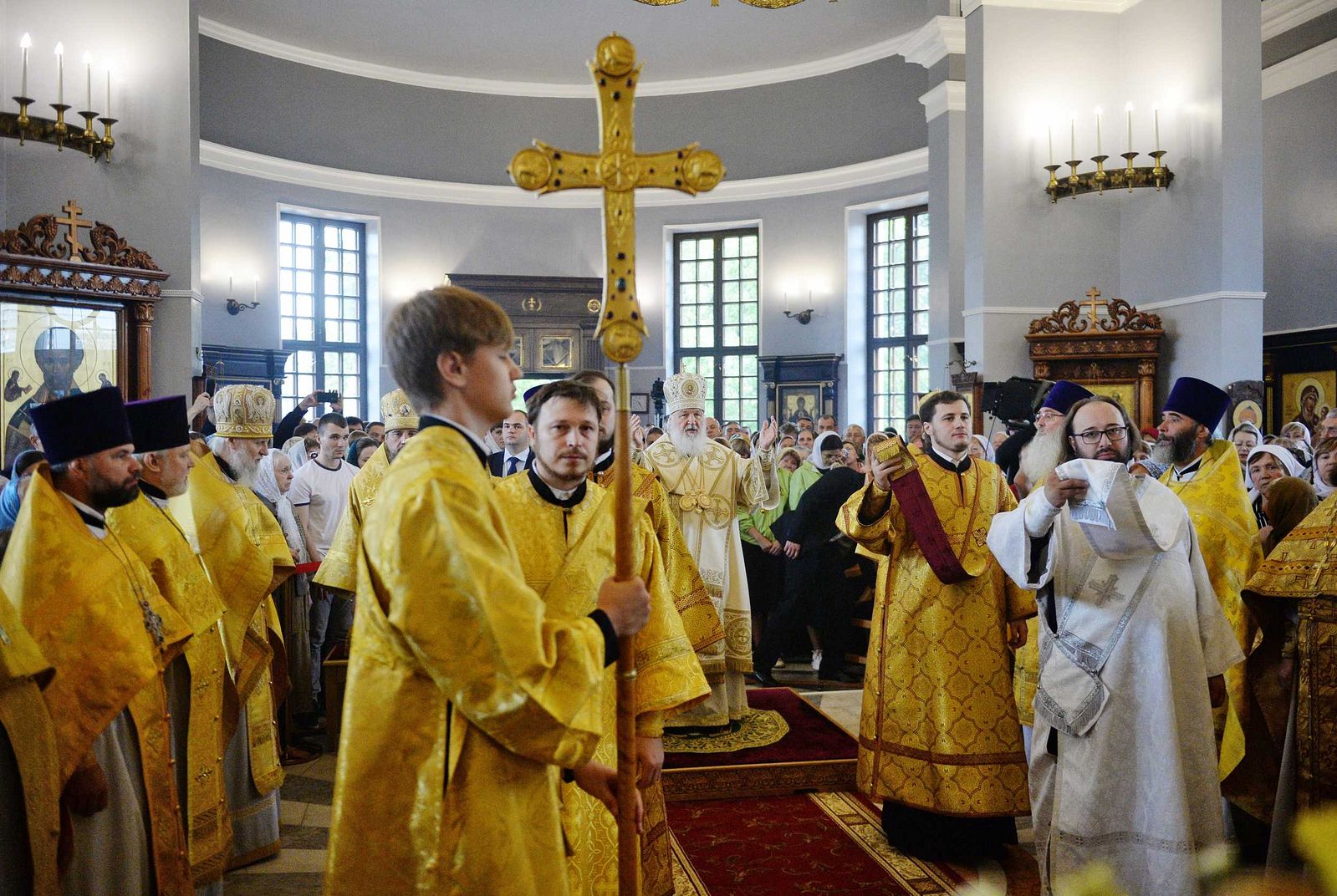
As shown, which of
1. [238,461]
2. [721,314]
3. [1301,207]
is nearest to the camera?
[238,461]

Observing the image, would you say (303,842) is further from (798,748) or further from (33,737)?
(798,748)

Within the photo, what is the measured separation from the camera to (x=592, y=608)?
2660 mm

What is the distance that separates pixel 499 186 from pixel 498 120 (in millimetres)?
1202

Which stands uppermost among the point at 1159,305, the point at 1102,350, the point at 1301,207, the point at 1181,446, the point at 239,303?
the point at 1301,207

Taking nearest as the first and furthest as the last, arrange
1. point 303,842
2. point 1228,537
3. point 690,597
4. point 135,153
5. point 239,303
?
point 1228,537 < point 303,842 < point 690,597 < point 135,153 < point 239,303

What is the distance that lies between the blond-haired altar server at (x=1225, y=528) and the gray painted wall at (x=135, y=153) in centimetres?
770

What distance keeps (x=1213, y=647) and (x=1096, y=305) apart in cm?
705

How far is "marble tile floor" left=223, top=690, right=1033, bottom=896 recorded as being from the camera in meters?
4.18

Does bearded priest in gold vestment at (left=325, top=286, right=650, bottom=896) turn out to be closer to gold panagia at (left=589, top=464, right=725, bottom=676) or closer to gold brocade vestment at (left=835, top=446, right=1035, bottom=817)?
gold brocade vestment at (left=835, top=446, right=1035, bottom=817)

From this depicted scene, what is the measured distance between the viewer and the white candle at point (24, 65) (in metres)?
8.30

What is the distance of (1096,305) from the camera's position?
9.88 m

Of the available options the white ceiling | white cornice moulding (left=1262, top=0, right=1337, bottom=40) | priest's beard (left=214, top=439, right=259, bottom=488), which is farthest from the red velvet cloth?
the white ceiling

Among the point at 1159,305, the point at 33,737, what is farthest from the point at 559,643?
the point at 1159,305

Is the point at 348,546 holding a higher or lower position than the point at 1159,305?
lower
